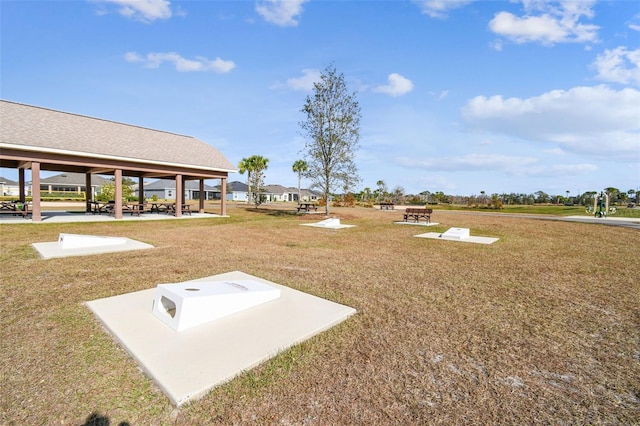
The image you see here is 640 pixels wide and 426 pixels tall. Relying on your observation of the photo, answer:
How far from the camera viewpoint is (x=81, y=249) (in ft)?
27.7

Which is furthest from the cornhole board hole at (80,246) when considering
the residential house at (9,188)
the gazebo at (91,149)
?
the residential house at (9,188)

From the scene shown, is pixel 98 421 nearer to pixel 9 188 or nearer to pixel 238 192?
pixel 238 192

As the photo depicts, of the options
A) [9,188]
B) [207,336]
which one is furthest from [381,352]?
[9,188]

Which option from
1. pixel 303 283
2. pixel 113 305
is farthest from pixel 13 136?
pixel 303 283

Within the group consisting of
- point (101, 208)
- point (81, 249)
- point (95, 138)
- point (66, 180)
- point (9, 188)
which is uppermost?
point (95, 138)

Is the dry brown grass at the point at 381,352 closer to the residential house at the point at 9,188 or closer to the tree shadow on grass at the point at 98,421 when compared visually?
the tree shadow on grass at the point at 98,421

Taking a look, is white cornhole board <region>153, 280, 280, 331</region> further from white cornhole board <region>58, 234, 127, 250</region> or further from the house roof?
the house roof

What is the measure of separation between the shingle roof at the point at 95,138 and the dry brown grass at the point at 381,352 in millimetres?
11474

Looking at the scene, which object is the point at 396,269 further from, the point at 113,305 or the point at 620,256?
the point at 620,256

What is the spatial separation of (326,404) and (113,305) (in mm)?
3720

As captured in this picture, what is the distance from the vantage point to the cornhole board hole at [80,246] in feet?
26.2

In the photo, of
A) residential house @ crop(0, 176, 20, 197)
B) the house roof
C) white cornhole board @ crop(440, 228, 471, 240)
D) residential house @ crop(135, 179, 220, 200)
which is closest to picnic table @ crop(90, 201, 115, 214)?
white cornhole board @ crop(440, 228, 471, 240)

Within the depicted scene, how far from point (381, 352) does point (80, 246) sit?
926 cm

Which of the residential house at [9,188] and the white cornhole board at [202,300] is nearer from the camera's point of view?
the white cornhole board at [202,300]
